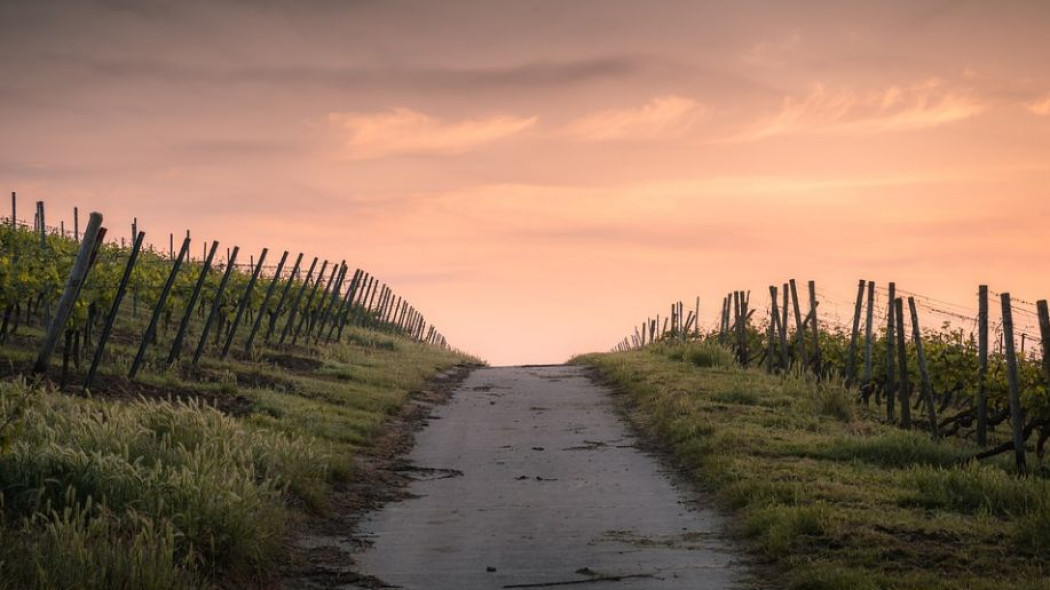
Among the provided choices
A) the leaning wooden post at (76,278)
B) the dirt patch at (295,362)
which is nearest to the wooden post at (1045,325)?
the leaning wooden post at (76,278)

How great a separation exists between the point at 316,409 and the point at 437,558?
9.22 metres

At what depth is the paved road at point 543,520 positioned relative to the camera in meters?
8.45

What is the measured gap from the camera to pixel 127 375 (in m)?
18.8

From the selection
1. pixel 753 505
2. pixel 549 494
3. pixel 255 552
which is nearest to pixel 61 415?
pixel 255 552

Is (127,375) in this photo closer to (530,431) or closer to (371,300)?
(530,431)

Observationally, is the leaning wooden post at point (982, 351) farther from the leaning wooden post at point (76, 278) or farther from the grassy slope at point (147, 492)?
the leaning wooden post at point (76, 278)

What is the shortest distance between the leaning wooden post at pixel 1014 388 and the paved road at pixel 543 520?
4.47 meters

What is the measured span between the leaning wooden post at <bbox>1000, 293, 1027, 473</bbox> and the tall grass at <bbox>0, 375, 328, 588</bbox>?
8336 mm

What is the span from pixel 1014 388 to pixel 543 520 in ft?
21.9

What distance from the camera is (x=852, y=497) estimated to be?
1098cm

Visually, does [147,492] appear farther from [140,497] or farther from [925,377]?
[925,377]

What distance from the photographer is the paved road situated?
27.7 ft

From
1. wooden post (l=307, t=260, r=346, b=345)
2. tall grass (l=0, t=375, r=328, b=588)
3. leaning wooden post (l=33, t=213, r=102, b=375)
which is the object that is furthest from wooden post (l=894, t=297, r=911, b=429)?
wooden post (l=307, t=260, r=346, b=345)

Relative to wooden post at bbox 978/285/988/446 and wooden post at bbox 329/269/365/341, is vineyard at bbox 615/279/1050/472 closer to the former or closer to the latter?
wooden post at bbox 978/285/988/446
